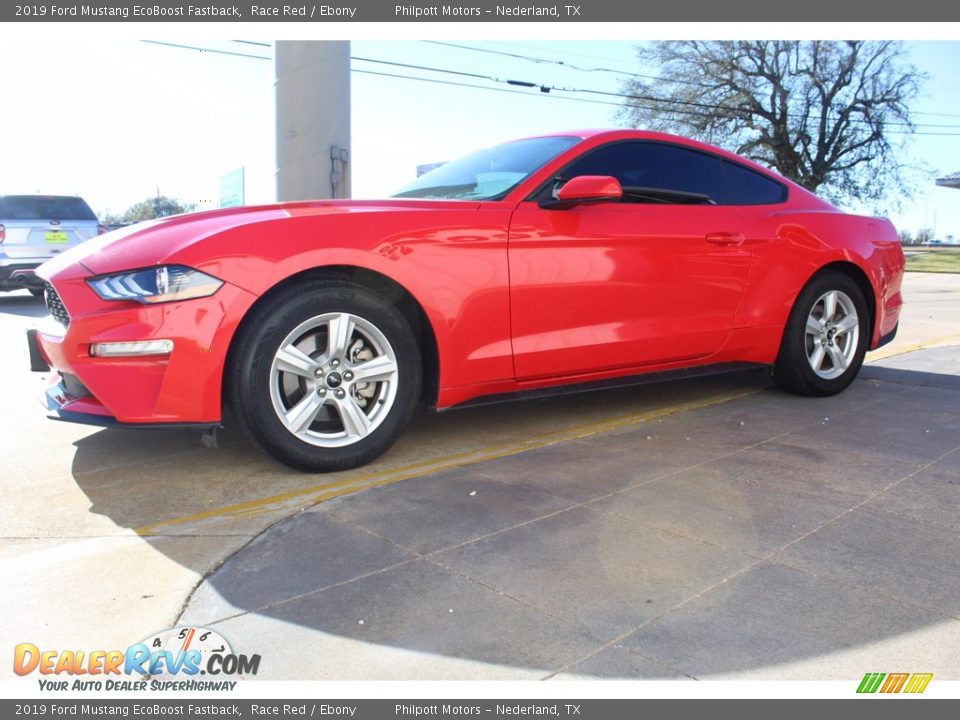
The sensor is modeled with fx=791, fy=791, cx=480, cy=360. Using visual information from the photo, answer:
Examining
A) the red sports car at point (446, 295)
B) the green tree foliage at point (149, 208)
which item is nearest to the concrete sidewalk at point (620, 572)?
the red sports car at point (446, 295)

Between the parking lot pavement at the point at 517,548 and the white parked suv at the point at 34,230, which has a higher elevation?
the white parked suv at the point at 34,230

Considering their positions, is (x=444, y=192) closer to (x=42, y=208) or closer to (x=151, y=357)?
(x=151, y=357)

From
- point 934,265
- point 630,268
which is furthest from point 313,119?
point 934,265

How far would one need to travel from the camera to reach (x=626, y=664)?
197 cm

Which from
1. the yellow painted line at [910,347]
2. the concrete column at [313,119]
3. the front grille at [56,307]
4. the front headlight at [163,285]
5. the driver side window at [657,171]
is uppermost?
the concrete column at [313,119]

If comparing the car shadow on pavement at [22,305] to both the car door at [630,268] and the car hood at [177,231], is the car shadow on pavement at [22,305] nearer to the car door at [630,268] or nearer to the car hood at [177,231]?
the car hood at [177,231]

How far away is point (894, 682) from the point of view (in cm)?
194

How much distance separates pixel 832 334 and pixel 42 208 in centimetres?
1109

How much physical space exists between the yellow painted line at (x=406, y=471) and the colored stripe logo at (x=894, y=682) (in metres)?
1.96

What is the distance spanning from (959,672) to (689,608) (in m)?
0.66

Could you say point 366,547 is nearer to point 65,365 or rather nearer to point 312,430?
point 312,430

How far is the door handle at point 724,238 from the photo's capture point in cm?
439

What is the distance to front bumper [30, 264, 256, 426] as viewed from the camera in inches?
120
